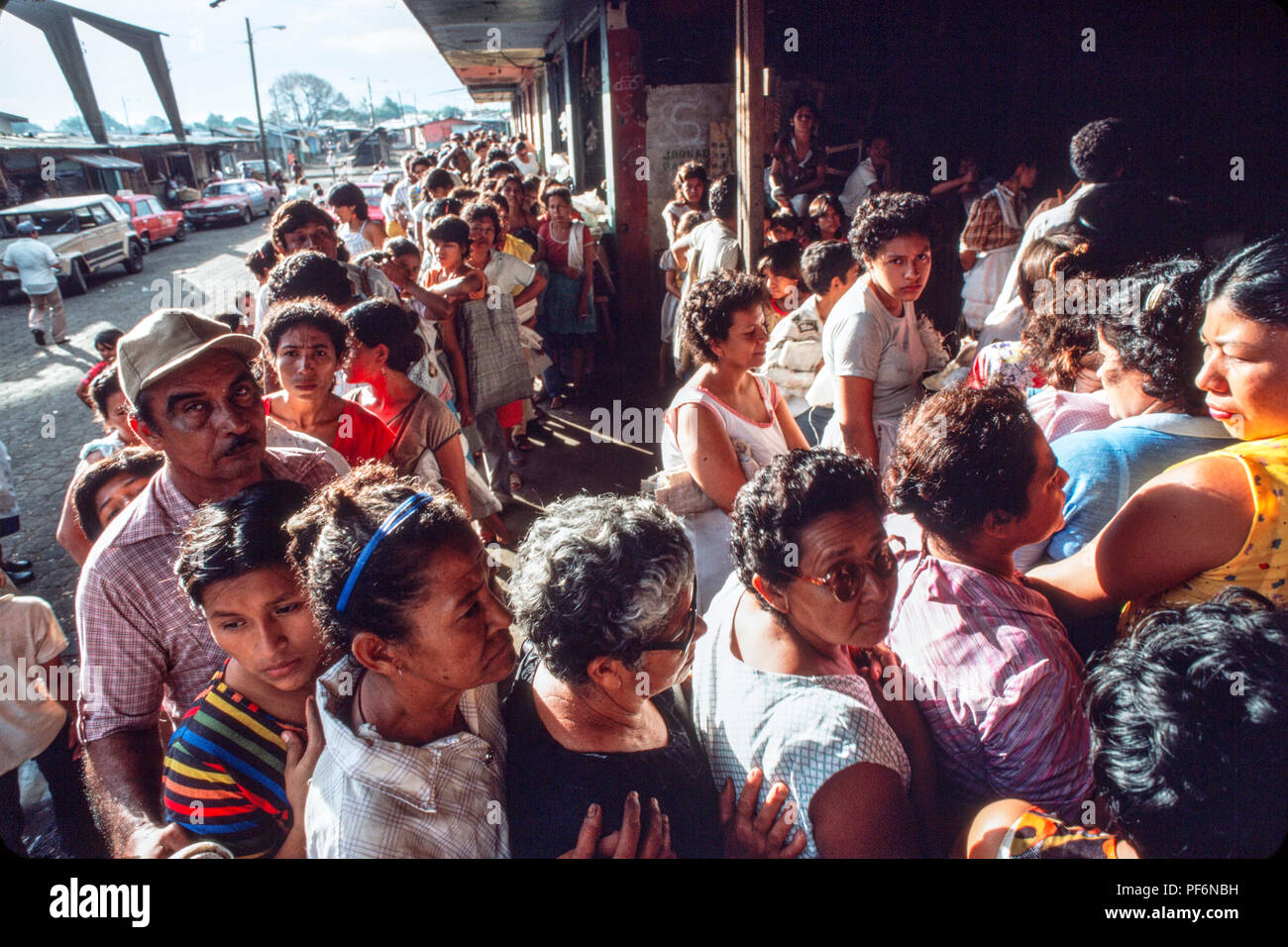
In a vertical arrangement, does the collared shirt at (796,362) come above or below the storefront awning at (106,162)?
below

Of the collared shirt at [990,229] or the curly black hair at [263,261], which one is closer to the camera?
the curly black hair at [263,261]

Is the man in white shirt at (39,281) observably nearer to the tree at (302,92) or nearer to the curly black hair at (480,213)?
the curly black hair at (480,213)

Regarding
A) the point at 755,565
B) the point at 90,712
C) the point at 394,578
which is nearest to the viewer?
the point at 394,578

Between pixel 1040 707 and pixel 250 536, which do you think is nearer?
pixel 1040 707

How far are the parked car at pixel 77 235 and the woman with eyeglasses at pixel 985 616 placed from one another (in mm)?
17141

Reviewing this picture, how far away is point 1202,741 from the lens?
3.54 ft

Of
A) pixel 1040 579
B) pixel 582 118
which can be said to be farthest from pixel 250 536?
pixel 582 118

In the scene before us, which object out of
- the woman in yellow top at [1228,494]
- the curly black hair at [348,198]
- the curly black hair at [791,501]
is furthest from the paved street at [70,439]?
the woman in yellow top at [1228,494]

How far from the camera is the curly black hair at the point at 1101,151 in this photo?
3686mm

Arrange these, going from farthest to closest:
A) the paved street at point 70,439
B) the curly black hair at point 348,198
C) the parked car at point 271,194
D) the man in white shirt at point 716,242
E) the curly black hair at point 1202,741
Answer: the parked car at point 271,194
the curly black hair at point 348,198
the man in white shirt at point 716,242
the paved street at point 70,439
the curly black hair at point 1202,741

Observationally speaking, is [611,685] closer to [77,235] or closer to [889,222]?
[889,222]

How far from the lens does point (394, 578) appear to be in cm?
138

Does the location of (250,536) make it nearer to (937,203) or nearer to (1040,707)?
(1040,707)
